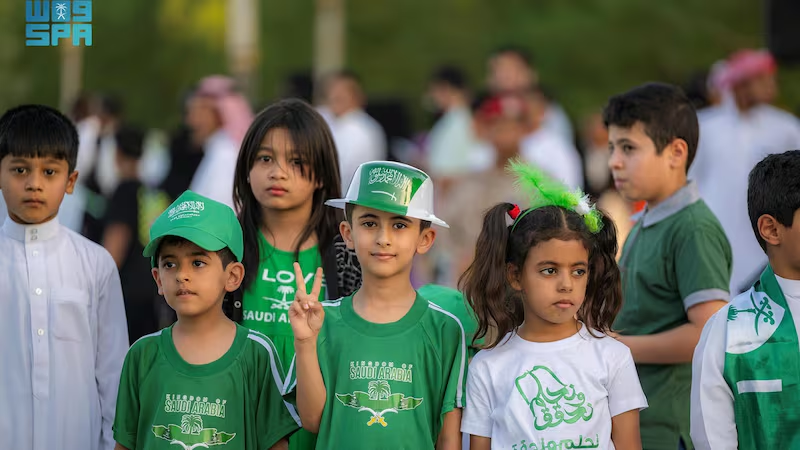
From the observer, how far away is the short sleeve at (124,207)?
381 inches

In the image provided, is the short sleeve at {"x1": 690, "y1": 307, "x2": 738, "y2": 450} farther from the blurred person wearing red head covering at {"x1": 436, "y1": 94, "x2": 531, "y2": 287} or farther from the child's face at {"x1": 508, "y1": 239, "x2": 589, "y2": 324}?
the blurred person wearing red head covering at {"x1": 436, "y1": 94, "x2": 531, "y2": 287}

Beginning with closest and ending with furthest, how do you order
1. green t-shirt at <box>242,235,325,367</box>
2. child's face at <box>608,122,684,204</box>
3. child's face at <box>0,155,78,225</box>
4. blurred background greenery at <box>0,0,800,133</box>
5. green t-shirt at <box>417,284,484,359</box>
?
green t-shirt at <box>417,284,484,359</box> → child's face at <box>0,155,78,225</box> → green t-shirt at <box>242,235,325,367</box> → child's face at <box>608,122,684,204</box> → blurred background greenery at <box>0,0,800,133</box>

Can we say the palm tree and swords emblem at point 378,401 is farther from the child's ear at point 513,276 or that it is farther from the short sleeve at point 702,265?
the short sleeve at point 702,265

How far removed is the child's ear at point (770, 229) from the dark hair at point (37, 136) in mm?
2730

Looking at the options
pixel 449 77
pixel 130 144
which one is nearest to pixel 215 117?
pixel 130 144

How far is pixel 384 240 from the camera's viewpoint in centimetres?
411

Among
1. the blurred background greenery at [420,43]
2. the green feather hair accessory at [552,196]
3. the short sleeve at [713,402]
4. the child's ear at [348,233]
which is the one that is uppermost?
the blurred background greenery at [420,43]

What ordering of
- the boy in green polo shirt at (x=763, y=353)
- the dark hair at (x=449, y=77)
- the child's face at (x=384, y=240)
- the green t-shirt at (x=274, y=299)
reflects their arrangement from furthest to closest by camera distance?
the dark hair at (x=449, y=77), the green t-shirt at (x=274, y=299), the child's face at (x=384, y=240), the boy in green polo shirt at (x=763, y=353)

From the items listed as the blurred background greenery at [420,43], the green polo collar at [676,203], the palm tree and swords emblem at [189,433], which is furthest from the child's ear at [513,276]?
the blurred background greenery at [420,43]

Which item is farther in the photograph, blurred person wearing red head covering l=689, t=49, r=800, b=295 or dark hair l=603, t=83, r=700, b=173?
blurred person wearing red head covering l=689, t=49, r=800, b=295

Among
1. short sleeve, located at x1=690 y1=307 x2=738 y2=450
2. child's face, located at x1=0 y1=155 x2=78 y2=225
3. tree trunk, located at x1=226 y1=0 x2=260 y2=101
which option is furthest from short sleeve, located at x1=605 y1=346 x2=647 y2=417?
tree trunk, located at x1=226 y1=0 x2=260 y2=101

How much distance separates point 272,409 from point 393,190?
920 millimetres

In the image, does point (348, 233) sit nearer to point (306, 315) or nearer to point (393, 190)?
point (393, 190)

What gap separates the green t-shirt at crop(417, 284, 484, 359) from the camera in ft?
14.6
